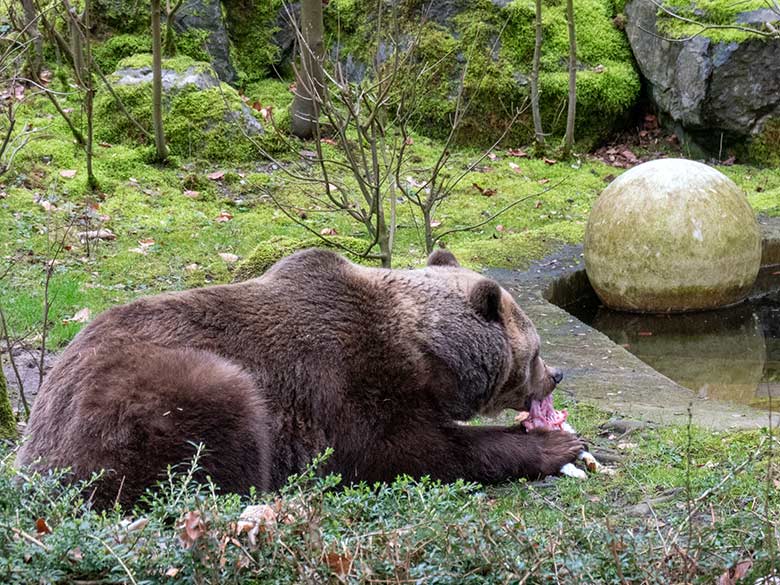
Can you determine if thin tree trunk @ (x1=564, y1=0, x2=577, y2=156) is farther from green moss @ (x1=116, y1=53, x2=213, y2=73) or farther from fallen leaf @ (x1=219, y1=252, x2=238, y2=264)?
fallen leaf @ (x1=219, y1=252, x2=238, y2=264)

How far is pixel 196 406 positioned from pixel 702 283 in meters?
7.70

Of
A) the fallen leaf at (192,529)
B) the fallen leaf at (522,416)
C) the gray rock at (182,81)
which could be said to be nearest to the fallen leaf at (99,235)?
the gray rock at (182,81)

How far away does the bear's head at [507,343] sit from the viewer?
590cm

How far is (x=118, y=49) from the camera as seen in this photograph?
51.5ft

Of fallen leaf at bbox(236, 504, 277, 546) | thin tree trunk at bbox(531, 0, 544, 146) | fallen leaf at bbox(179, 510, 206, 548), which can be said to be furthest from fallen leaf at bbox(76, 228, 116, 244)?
fallen leaf at bbox(179, 510, 206, 548)

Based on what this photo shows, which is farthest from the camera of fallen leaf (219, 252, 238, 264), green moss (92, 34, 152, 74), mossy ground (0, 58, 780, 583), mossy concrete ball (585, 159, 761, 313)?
green moss (92, 34, 152, 74)

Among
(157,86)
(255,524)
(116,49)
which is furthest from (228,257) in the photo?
(255,524)

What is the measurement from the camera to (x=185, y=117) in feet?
45.8

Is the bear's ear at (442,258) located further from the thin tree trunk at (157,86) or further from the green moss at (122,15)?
the green moss at (122,15)

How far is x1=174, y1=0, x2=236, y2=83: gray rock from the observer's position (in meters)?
16.0

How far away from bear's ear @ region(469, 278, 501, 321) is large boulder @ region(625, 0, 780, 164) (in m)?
10.7

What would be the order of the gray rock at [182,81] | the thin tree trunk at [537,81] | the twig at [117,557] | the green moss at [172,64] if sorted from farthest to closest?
→ the thin tree trunk at [537,81] → the green moss at [172,64] → the gray rock at [182,81] → the twig at [117,557]

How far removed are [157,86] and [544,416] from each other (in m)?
8.05

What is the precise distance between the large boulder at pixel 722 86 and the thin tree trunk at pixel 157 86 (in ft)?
24.4
